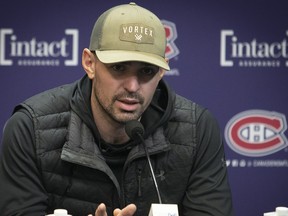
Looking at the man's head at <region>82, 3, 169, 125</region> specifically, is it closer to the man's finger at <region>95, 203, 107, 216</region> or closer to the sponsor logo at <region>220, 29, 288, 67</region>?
the man's finger at <region>95, 203, 107, 216</region>

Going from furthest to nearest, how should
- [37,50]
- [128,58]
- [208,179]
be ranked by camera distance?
1. [37,50]
2. [208,179]
3. [128,58]

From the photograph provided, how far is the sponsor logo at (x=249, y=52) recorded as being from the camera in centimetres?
301

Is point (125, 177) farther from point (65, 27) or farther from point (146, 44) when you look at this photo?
point (65, 27)

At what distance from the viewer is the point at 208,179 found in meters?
2.18

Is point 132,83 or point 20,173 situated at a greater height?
point 132,83

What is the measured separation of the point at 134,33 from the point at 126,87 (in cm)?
15

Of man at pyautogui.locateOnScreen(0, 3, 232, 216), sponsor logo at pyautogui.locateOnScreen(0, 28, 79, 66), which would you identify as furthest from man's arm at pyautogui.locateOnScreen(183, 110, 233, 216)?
sponsor logo at pyautogui.locateOnScreen(0, 28, 79, 66)

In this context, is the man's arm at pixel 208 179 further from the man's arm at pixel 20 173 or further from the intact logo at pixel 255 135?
the intact logo at pixel 255 135

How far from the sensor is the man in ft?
6.80

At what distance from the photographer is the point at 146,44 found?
207cm

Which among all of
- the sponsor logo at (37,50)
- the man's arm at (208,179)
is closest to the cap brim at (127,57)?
the man's arm at (208,179)

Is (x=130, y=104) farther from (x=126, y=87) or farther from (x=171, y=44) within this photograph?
(x=171, y=44)

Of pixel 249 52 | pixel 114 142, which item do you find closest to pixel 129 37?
pixel 114 142

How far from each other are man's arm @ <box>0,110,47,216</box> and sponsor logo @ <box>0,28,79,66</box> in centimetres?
83
